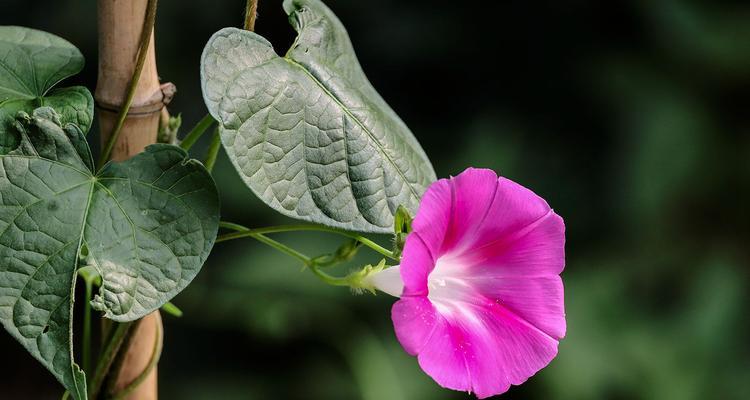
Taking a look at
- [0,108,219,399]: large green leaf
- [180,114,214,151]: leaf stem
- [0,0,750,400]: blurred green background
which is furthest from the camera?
[0,0,750,400]: blurred green background

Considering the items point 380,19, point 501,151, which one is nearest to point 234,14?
point 380,19

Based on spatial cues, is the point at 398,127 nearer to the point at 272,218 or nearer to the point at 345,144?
the point at 345,144

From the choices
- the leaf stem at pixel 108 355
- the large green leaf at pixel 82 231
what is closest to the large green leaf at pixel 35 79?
the large green leaf at pixel 82 231

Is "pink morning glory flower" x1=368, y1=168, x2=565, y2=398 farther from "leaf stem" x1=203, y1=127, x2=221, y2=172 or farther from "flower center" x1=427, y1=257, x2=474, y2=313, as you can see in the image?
"leaf stem" x1=203, y1=127, x2=221, y2=172

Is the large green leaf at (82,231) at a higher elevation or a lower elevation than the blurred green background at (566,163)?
higher

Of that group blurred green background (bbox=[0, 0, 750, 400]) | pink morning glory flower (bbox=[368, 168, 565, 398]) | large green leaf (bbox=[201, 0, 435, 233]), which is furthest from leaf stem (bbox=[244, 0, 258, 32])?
blurred green background (bbox=[0, 0, 750, 400])

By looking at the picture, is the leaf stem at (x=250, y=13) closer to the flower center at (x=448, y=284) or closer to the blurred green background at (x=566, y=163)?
the flower center at (x=448, y=284)

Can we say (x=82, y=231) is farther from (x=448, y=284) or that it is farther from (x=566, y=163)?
(x=566, y=163)
